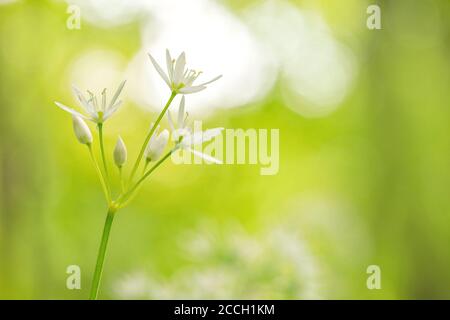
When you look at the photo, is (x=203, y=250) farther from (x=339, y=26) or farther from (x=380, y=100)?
(x=339, y=26)

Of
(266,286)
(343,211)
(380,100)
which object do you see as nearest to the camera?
(266,286)

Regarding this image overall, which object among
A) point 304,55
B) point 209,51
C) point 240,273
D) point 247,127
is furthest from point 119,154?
Result: point 304,55

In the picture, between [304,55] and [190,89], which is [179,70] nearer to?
[190,89]

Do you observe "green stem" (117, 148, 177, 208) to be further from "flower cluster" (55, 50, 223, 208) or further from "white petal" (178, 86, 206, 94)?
"white petal" (178, 86, 206, 94)

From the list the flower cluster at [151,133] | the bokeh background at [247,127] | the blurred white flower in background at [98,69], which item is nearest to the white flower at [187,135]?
the flower cluster at [151,133]
